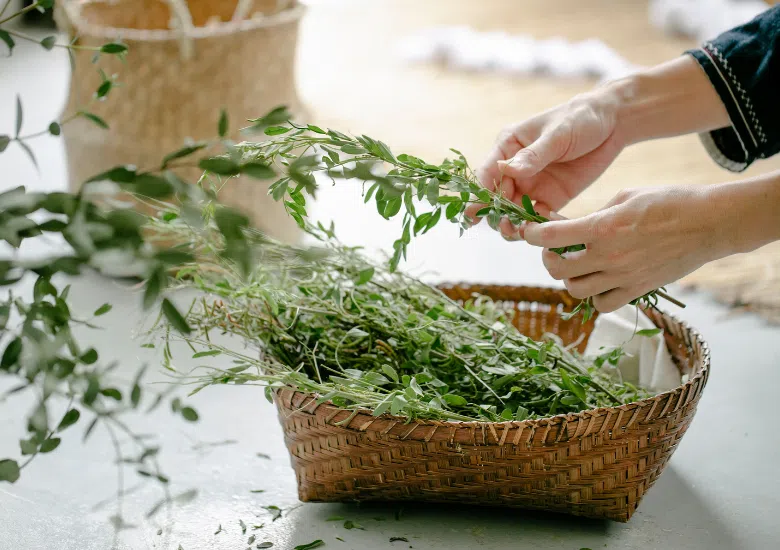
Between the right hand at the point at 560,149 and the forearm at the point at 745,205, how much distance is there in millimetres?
237

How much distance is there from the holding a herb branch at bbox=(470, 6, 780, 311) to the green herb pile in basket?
13 centimetres

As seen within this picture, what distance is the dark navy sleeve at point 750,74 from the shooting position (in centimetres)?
130

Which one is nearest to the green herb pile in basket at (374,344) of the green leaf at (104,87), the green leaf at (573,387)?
the green leaf at (573,387)

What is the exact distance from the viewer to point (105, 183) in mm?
532

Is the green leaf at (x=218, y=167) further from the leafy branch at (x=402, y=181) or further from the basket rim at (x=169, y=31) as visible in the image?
the basket rim at (x=169, y=31)

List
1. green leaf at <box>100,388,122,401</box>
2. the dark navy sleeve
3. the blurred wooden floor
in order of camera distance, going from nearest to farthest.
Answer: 1. green leaf at <box>100,388,122,401</box>
2. the dark navy sleeve
3. the blurred wooden floor

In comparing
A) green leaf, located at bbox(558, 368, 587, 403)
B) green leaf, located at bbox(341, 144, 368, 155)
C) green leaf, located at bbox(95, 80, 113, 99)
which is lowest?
green leaf, located at bbox(558, 368, 587, 403)

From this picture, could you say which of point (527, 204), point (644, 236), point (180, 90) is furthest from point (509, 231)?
point (180, 90)

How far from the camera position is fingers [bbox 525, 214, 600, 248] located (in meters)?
0.98

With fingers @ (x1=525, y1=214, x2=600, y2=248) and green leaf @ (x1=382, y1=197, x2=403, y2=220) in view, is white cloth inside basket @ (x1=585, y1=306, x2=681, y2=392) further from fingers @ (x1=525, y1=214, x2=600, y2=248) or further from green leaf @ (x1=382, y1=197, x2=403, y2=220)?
green leaf @ (x1=382, y1=197, x2=403, y2=220)

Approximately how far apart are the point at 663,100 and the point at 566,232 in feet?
1.42

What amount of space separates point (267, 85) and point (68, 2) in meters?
0.48

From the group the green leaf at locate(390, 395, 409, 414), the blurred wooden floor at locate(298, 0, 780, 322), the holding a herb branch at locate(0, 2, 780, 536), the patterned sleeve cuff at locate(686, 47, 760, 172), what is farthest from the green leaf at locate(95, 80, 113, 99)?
the blurred wooden floor at locate(298, 0, 780, 322)

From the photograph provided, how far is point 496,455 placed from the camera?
0.98 metres
